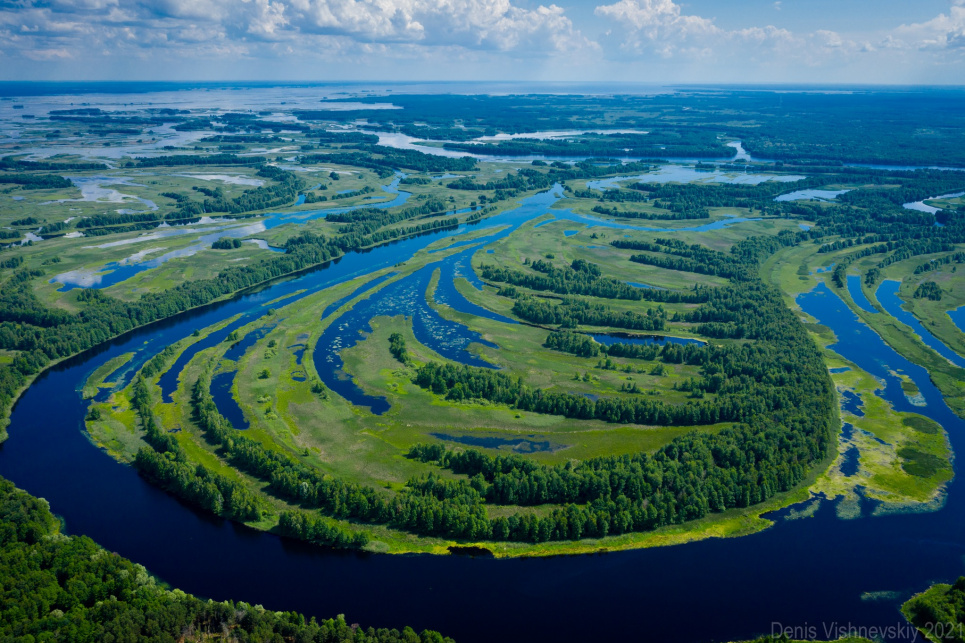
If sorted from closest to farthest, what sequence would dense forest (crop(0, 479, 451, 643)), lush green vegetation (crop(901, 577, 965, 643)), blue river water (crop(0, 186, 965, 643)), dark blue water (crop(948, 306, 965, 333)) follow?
dense forest (crop(0, 479, 451, 643)) → lush green vegetation (crop(901, 577, 965, 643)) → blue river water (crop(0, 186, 965, 643)) → dark blue water (crop(948, 306, 965, 333))

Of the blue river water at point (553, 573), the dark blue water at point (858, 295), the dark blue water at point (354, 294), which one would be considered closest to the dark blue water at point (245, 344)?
the dark blue water at point (354, 294)

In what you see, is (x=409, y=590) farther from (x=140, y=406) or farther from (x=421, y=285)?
(x=421, y=285)

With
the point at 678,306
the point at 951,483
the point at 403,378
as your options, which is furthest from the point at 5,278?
the point at 951,483

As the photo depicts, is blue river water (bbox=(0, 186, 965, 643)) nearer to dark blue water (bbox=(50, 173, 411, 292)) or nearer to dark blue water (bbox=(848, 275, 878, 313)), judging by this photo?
dark blue water (bbox=(848, 275, 878, 313))

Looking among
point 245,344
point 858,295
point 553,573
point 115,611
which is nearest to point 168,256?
point 245,344

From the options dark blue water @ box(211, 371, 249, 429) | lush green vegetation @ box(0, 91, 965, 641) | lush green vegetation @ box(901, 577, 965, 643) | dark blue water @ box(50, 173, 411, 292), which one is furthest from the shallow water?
dark blue water @ box(50, 173, 411, 292)

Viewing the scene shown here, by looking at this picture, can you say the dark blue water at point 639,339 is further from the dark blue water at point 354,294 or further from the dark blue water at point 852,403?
the dark blue water at point 354,294

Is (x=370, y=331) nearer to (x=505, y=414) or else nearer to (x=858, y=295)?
(x=505, y=414)
